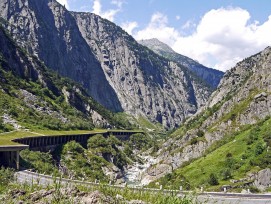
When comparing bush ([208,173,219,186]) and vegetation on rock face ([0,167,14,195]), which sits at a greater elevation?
vegetation on rock face ([0,167,14,195])

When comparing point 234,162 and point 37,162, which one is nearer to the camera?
point 234,162

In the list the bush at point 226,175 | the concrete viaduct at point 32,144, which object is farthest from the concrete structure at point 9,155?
the bush at point 226,175

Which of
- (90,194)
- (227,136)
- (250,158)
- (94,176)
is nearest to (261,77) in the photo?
(227,136)

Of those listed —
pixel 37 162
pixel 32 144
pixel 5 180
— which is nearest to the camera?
pixel 5 180

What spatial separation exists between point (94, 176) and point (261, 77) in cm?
7089

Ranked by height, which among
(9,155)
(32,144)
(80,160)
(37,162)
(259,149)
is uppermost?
(32,144)

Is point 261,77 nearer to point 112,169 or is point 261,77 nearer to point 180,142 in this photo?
point 180,142

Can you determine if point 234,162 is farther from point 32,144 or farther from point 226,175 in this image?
point 32,144

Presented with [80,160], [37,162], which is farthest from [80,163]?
[37,162]

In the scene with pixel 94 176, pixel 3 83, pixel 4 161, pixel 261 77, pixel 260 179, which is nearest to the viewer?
pixel 260 179

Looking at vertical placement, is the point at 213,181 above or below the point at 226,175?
below

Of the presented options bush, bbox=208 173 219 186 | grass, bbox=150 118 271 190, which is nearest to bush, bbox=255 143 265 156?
grass, bbox=150 118 271 190

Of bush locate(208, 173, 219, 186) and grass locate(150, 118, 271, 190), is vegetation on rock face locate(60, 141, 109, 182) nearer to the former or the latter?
grass locate(150, 118, 271, 190)

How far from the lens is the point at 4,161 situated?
10094 centimetres
